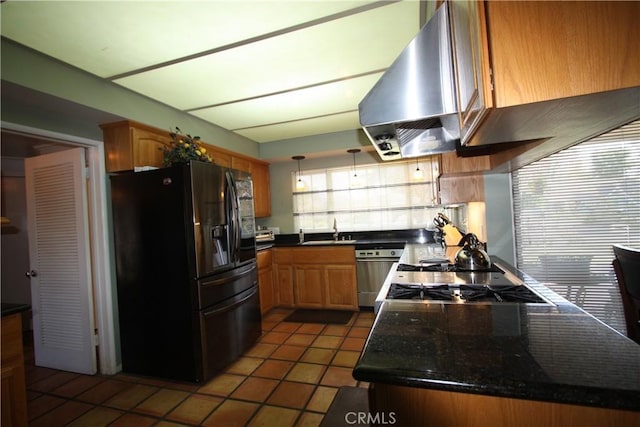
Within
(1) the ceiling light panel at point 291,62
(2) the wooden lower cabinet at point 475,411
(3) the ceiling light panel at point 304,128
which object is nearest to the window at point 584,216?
(1) the ceiling light panel at point 291,62

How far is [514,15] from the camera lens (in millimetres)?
707

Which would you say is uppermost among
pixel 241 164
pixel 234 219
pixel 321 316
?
pixel 241 164

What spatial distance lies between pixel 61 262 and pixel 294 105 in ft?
8.36

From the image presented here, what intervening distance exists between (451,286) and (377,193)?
9.49 ft

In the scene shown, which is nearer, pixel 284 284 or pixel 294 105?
pixel 294 105

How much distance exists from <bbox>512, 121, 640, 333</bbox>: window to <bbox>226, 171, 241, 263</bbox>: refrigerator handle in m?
2.34

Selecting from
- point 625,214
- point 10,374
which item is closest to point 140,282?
point 10,374

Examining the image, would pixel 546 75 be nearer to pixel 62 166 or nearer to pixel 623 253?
pixel 623 253

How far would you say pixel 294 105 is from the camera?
284cm

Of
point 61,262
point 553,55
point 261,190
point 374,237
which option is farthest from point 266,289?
point 553,55

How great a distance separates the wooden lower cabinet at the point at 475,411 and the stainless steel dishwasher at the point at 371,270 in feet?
9.80

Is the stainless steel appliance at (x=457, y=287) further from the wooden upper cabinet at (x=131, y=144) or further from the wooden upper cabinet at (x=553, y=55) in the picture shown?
the wooden upper cabinet at (x=131, y=144)

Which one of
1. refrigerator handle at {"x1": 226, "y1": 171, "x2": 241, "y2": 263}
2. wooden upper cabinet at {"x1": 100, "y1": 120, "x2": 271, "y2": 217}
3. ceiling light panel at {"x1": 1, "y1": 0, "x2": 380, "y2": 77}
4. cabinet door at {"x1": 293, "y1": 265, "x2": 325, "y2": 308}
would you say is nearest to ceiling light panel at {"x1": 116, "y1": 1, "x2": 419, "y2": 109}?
ceiling light panel at {"x1": 1, "y1": 0, "x2": 380, "y2": 77}

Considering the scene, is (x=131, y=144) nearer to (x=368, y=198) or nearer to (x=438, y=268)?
(x=438, y=268)
